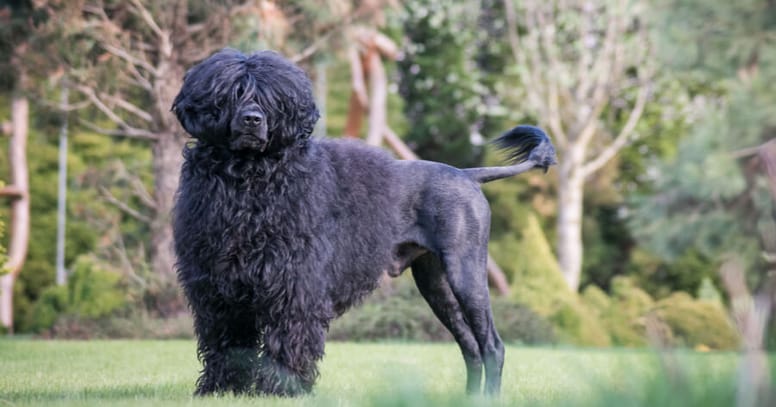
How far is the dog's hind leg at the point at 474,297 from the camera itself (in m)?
5.88

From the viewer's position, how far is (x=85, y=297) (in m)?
14.9

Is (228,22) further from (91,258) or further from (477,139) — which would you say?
(477,139)

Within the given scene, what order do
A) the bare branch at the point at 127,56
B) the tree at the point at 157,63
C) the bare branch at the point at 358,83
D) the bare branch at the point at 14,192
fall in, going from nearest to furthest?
the bare branch at the point at 127,56 < the tree at the point at 157,63 < the bare branch at the point at 14,192 < the bare branch at the point at 358,83

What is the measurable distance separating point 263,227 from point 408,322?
8.50 meters

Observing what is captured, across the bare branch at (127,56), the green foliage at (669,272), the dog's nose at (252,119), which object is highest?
the bare branch at (127,56)

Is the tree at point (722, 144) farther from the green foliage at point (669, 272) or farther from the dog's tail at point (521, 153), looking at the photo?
the green foliage at point (669, 272)

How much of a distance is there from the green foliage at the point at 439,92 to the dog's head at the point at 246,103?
21843 mm

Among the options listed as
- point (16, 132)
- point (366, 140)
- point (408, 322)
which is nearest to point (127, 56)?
point (16, 132)

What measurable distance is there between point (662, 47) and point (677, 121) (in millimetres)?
11734

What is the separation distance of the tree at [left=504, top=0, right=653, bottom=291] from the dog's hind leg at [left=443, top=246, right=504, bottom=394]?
1694 cm

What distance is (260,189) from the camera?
5.25 metres

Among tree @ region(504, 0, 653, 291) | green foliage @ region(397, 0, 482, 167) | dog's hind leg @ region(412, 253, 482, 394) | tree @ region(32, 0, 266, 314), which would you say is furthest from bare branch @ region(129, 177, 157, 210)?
green foliage @ region(397, 0, 482, 167)

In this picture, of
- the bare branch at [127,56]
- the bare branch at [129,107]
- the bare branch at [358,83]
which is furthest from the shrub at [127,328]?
the bare branch at [358,83]

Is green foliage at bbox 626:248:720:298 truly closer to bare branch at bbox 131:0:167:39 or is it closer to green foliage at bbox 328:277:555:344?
green foliage at bbox 328:277:555:344
